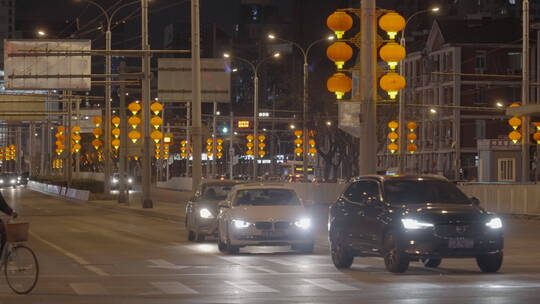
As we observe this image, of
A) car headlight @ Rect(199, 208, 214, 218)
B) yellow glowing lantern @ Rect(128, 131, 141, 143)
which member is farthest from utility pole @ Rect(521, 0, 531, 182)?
car headlight @ Rect(199, 208, 214, 218)

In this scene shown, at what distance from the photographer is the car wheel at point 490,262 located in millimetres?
20453

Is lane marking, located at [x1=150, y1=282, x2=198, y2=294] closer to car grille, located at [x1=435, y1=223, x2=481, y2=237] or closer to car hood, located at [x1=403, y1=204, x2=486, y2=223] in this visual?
car hood, located at [x1=403, y1=204, x2=486, y2=223]

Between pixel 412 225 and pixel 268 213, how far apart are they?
6.61 metres

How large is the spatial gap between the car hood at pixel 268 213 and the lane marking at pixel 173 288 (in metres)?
7.00

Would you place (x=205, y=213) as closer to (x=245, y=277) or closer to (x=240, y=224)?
(x=240, y=224)

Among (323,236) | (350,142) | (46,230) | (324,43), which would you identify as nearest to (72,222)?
(46,230)

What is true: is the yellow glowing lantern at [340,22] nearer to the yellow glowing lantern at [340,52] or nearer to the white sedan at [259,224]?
the yellow glowing lantern at [340,52]

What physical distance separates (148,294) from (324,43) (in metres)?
163

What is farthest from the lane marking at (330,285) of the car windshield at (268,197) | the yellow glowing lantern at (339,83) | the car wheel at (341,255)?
the yellow glowing lantern at (339,83)

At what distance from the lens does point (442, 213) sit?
20109 mm

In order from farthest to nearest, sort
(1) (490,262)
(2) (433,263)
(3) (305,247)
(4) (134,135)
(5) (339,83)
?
(4) (134,135)
(5) (339,83)
(3) (305,247)
(2) (433,263)
(1) (490,262)

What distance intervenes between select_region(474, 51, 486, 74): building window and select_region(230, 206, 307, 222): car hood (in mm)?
78847

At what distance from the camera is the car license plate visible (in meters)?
19.9

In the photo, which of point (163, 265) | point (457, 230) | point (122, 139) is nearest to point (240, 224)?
point (163, 265)
